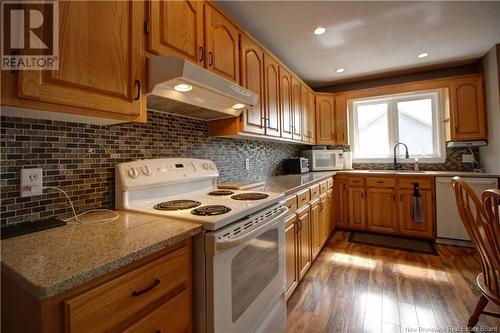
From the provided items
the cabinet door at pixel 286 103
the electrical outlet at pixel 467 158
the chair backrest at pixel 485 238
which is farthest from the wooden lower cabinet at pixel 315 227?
the electrical outlet at pixel 467 158

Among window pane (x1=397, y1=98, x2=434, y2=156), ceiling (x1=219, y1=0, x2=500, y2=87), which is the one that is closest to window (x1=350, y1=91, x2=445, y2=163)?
window pane (x1=397, y1=98, x2=434, y2=156)

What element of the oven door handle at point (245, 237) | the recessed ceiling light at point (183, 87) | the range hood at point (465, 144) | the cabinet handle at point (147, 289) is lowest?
the cabinet handle at point (147, 289)

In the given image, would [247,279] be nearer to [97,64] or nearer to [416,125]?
[97,64]

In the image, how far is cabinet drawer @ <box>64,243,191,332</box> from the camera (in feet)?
1.83

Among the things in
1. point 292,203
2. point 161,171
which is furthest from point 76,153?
point 292,203

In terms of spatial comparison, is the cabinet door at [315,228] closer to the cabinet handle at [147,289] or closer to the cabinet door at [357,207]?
the cabinet door at [357,207]

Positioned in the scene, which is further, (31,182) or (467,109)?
(467,109)

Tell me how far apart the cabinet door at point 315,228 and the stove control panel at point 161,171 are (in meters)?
1.10

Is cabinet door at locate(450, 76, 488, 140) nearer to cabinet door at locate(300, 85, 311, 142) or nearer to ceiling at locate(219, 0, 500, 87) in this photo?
ceiling at locate(219, 0, 500, 87)

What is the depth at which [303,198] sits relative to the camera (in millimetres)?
2010

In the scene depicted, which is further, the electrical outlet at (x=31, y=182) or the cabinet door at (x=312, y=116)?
the cabinet door at (x=312, y=116)

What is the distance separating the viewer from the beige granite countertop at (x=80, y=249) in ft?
1.72

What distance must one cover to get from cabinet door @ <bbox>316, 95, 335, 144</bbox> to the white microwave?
0.74 ft

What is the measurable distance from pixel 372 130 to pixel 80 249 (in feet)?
13.4
